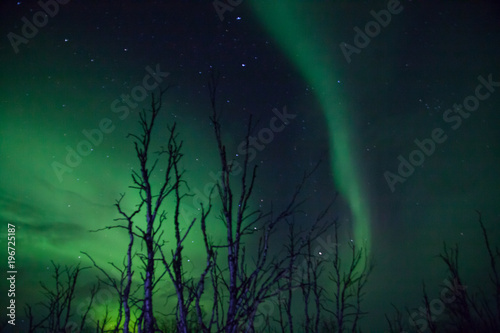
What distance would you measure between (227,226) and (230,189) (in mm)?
A: 345

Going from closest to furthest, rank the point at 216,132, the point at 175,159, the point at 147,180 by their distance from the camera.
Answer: the point at 216,132 < the point at 175,159 < the point at 147,180

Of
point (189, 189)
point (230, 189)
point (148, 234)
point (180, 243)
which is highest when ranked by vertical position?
point (189, 189)

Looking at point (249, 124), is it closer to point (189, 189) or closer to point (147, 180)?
point (189, 189)

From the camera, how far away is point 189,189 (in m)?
3.57

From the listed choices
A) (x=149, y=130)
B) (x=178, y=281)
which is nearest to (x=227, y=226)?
(x=178, y=281)

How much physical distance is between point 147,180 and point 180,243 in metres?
1.25

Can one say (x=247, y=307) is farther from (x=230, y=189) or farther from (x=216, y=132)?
(x=216, y=132)

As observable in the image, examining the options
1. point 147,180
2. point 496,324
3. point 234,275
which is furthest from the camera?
point 496,324

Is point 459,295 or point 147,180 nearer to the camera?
point 147,180

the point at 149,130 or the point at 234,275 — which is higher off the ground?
the point at 149,130

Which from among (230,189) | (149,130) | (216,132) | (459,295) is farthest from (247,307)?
(459,295)

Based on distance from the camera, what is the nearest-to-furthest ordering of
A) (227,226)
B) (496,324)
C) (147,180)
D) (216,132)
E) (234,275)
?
1. (234,275)
2. (227,226)
3. (216,132)
4. (147,180)
5. (496,324)

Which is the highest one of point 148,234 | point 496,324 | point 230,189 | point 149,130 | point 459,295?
point 149,130

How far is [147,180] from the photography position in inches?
146
